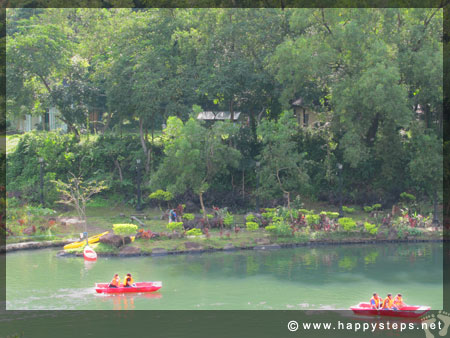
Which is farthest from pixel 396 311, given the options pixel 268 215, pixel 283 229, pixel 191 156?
pixel 191 156

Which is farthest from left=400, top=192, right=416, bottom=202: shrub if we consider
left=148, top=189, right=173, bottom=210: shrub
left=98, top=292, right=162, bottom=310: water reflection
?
left=98, top=292, right=162, bottom=310: water reflection

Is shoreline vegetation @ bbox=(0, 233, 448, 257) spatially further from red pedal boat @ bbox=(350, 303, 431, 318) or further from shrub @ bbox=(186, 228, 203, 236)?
red pedal boat @ bbox=(350, 303, 431, 318)

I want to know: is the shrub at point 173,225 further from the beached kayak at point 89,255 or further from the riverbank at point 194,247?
the beached kayak at point 89,255

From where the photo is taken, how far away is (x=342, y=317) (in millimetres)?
24641

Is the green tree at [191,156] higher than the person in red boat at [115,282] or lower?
higher

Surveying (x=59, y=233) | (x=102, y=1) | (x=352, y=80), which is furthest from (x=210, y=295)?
(x=102, y=1)

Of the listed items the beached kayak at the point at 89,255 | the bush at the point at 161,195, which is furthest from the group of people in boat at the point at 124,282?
the bush at the point at 161,195

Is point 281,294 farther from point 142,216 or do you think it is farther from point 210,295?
point 142,216

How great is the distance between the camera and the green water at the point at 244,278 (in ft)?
87.4

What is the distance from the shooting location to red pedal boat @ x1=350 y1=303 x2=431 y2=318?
24.3 m

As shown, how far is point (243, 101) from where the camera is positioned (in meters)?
45.6

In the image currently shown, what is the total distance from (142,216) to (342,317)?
18556 millimetres

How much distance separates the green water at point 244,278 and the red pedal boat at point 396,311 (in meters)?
1.21

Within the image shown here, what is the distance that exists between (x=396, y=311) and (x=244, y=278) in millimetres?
7609
